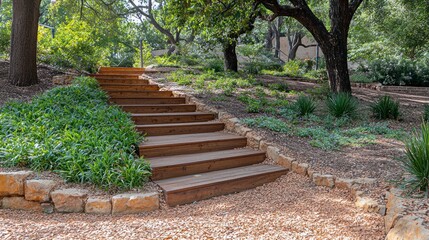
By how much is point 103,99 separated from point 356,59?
13.5m

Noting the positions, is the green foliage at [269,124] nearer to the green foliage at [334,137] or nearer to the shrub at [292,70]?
the green foliage at [334,137]

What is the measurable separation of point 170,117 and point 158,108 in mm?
554

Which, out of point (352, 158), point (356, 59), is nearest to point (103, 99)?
point (352, 158)

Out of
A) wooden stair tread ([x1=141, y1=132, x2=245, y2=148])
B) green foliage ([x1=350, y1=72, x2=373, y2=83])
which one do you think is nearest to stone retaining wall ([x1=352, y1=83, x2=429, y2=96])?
green foliage ([x1=350, y1=72, x2=373, y2=83])

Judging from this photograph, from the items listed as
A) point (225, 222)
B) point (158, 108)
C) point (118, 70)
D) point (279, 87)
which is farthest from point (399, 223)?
point (118, 70)

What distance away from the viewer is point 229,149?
4.64 meters

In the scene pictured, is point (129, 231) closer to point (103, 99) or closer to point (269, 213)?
point (269, 213)

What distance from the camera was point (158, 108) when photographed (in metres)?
5.89

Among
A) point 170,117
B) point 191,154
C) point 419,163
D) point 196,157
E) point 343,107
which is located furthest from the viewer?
point 343,107

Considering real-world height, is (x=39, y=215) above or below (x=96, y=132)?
below

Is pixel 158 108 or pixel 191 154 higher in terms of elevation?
pixel 158 108

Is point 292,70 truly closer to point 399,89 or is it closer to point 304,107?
point 399,89

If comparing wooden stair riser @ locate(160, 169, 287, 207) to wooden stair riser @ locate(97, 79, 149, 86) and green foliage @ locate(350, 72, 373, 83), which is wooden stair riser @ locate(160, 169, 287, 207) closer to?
wooden stair riser @ locate(97, 79, 149, 86)

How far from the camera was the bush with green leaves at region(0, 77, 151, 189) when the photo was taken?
3180 millimetres
